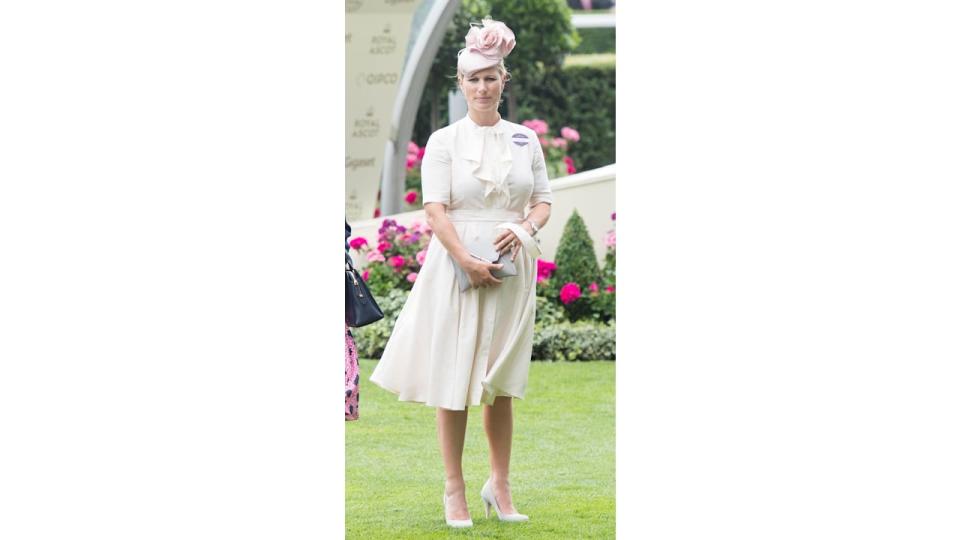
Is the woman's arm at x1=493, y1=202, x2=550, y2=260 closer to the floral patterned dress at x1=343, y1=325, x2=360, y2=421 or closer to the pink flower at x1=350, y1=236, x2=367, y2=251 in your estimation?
the floral patterned dress at x1=343, y1=325, x2=360, y2=421

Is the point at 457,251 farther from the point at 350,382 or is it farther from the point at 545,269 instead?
the point at 545,269

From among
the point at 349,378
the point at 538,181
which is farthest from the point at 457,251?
the point at 349,378

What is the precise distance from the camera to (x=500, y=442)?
15.4 ft

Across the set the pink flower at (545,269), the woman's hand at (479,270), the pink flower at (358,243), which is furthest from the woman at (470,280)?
the pink flower at (358,243)

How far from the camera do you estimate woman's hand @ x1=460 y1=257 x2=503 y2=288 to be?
445 cm

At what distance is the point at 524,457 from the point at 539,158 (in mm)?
1792

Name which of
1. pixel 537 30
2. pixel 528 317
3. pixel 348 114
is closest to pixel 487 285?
pixel 528 317

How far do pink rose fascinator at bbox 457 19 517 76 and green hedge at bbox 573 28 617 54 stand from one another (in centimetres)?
1437

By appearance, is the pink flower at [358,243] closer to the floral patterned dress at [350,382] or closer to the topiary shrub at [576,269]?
the topiary shrub at [576,269]

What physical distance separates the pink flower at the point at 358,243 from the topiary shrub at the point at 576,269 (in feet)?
4.43

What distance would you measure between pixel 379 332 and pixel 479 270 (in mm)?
4233

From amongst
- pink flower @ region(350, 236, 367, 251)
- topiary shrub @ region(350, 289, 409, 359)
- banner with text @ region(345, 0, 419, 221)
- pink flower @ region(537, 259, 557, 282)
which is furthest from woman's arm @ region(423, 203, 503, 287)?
banner with text @ region(345, 0, 419, 221)

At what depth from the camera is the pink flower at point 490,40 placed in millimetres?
4398

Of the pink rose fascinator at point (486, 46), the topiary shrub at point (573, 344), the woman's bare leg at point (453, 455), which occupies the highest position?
the pink rose fascinator at point (486, 46)
